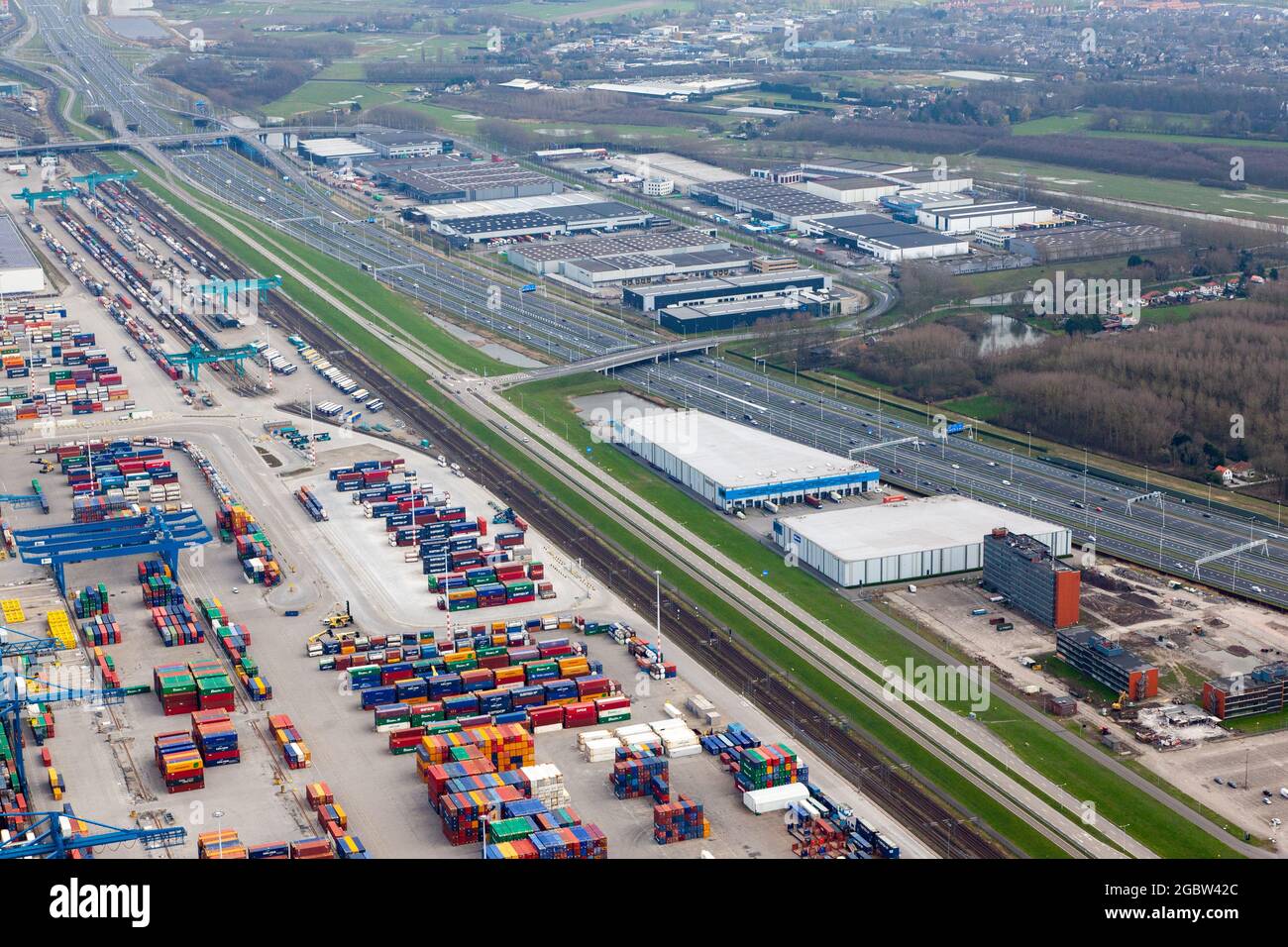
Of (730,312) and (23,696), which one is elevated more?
(730,312)

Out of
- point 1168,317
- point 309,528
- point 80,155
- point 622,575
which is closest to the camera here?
point 622,575

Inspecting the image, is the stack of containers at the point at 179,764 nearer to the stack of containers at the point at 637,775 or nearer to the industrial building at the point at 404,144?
the stack of containers at the point at 637,775

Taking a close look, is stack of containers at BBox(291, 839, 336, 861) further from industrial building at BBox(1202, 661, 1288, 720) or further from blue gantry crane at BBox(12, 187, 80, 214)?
blue gantry crane at BBox(12, 187, 80, 214)

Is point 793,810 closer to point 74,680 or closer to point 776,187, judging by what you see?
point 74,680

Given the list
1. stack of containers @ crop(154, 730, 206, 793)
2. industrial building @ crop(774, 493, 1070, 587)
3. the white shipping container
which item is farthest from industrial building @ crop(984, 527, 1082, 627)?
stack of containers @ crop(154, 730, 206, 793)

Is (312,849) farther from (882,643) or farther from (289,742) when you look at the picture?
(882,643)

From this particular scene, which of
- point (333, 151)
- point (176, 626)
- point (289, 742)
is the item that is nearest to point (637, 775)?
point (289, 742)
